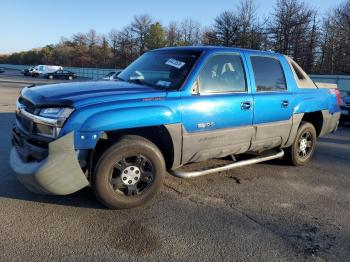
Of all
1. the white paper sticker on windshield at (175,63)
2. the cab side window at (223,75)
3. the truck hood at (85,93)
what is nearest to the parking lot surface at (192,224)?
the truck hood at (85,93)

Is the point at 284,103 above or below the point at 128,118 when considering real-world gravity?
above

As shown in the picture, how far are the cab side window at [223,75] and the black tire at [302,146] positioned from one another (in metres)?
1.70

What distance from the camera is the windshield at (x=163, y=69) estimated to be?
14.6ft

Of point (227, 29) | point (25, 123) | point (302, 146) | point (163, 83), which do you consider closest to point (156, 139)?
point (163, 83)

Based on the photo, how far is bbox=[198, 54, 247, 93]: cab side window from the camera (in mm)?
4535

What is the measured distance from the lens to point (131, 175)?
4070 mm

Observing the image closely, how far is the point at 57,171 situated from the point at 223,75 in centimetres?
243

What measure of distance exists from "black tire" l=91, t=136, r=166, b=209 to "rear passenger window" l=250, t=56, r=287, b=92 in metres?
1.98

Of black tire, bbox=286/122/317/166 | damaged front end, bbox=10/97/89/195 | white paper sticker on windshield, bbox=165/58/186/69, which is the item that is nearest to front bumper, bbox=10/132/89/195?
damaged front end, bbox=10/97/89/195

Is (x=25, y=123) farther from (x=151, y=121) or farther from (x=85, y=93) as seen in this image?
(x=151, y=121)

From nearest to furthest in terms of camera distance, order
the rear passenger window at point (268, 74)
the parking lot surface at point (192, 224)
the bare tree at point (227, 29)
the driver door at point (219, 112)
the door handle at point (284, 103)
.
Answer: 1. the parking lot surface at point (192, 224)
2. the driver door at point (219, 112)
3. the rear passenger window at point (268, 74)
4. the door handle at point (284, 103)
5. the bare tree at point (227, 29)

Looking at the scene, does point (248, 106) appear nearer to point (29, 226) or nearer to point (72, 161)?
point (72, 161)

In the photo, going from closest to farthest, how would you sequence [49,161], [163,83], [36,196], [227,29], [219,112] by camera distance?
[49,161] < [36,196] < [163,83] < [219,112] < [227,29]

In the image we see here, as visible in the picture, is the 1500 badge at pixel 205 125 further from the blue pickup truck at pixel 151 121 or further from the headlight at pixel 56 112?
the headlight at pixel 56 112
